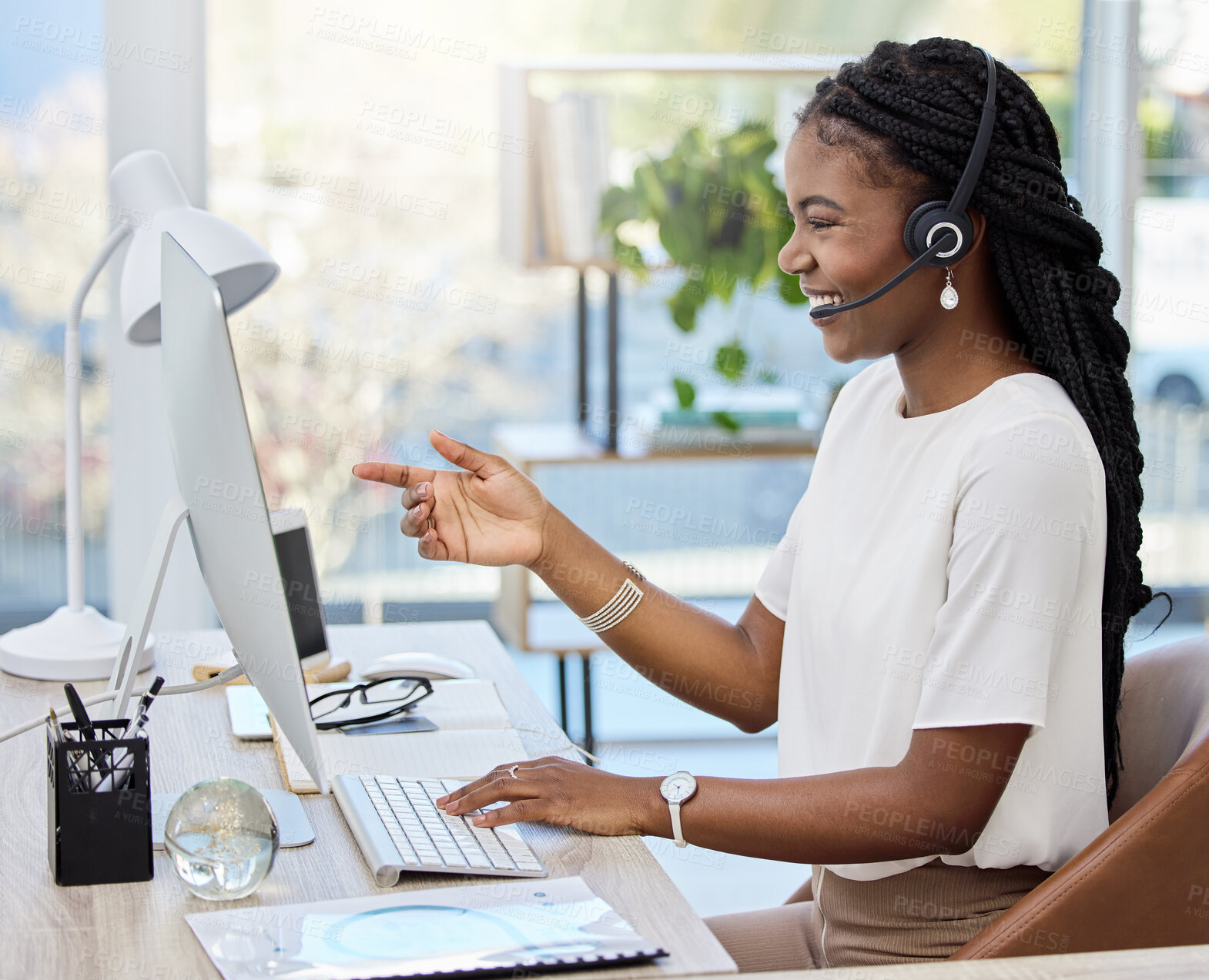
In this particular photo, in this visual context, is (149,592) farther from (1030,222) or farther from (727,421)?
(727,421)

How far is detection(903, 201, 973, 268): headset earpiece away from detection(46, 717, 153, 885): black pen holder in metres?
0.81

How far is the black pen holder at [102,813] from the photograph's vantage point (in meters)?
0.99

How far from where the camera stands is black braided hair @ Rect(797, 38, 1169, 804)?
1.18 meters

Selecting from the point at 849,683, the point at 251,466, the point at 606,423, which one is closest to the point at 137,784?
the point at 251,466

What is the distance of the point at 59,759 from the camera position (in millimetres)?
972

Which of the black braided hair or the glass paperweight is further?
the black braided hair

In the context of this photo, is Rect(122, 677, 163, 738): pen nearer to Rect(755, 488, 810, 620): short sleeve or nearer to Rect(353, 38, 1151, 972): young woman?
Rect(353, 38, 1151, 972): young woman

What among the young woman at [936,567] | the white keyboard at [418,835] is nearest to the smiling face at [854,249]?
the young woman at [936,567]

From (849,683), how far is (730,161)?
64.9 inches

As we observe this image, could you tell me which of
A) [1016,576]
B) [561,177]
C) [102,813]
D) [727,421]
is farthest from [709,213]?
[102,813]

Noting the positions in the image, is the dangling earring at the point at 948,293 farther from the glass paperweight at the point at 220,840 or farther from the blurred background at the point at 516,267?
the blurred background at the point at 516,267

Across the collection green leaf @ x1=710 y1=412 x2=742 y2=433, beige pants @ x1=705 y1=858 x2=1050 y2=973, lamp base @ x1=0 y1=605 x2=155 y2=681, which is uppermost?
green leaf @ x1=710 y1=412 x2=742 y2=433

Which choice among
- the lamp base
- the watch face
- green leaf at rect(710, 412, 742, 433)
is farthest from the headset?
green leaf at rect(710, 412, 742, 433)

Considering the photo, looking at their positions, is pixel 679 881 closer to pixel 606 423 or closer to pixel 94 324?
pixel 606 423
